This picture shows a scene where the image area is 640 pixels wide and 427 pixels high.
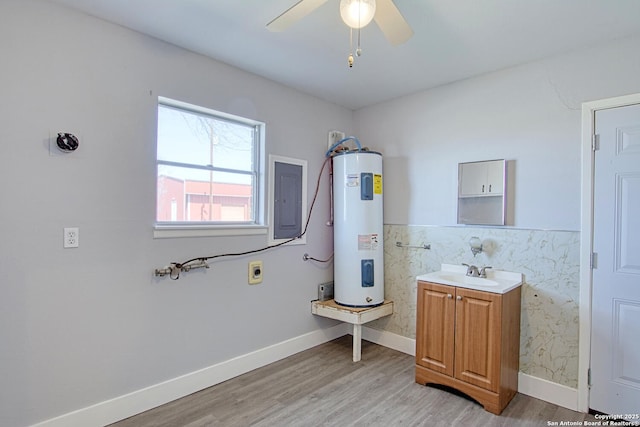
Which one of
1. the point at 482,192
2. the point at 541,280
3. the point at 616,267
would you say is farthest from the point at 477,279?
the point at 616,267

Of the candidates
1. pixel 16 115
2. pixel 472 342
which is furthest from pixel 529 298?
pixel 16 115

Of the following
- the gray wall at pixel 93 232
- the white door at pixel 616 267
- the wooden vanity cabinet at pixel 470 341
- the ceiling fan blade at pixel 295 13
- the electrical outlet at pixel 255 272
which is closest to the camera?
the ceiling fan blade at pixel 295 13

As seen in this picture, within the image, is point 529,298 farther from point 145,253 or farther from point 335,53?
point 145,253

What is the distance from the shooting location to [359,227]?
126 inches

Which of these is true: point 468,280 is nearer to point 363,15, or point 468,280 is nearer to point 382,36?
point 382,36

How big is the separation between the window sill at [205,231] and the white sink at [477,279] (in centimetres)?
142

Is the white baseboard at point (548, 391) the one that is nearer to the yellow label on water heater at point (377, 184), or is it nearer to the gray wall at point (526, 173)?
the gray wall at point (526, 173)

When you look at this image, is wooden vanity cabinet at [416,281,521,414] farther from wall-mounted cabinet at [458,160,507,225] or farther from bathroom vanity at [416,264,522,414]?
wall-mounted cabinet at [458,160,507,225]

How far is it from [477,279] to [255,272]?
72.3 inches

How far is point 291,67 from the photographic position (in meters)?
2.76

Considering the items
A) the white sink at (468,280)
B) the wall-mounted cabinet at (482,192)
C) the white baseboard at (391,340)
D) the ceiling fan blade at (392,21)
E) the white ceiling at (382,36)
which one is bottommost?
the white baseboard at (391,340)

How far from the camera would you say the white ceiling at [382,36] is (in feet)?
6.37

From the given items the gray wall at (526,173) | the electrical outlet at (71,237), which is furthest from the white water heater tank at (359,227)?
the electrical outlet at (71,237)

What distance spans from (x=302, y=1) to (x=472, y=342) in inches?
93.2
